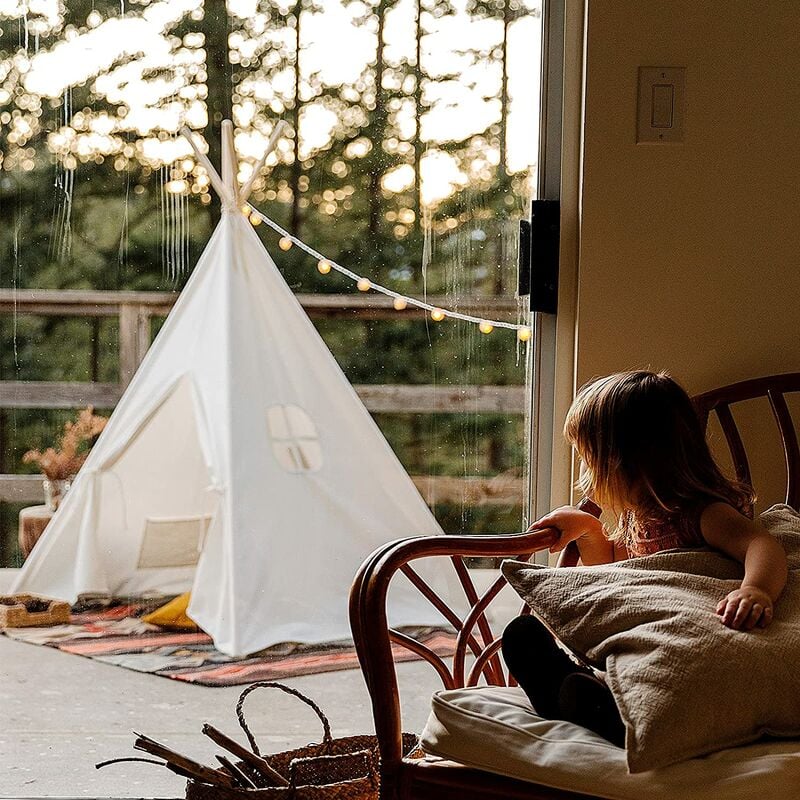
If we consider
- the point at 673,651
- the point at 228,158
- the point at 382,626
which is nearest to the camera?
the point at 673,651

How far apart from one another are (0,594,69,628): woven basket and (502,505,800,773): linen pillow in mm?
1027

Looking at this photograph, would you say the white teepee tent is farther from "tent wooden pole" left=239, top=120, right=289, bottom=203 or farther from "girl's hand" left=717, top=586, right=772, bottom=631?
"girl's hand" left=717, top=586, right=772, bottom=631

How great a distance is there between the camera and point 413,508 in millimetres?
1999

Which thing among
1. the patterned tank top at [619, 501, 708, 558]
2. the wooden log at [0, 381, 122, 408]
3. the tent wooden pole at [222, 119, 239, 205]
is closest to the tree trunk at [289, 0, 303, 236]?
the tent wooden pole at [222, 119, 239, 205]

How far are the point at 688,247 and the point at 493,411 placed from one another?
0.46m

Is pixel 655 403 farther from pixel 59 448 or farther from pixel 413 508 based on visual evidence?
pixel 59 448

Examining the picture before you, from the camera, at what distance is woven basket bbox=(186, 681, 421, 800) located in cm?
156

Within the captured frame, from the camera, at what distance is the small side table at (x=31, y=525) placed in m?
1.99

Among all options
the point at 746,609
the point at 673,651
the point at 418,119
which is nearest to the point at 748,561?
the point at 746,609

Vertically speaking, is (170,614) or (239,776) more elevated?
(170,614)

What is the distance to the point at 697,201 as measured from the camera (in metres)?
1.78

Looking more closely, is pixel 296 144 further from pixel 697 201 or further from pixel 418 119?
pixel 697 201

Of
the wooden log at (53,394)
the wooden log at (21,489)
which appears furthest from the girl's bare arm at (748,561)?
the wooden log at (21,489)

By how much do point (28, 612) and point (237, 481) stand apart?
1.52 feet
